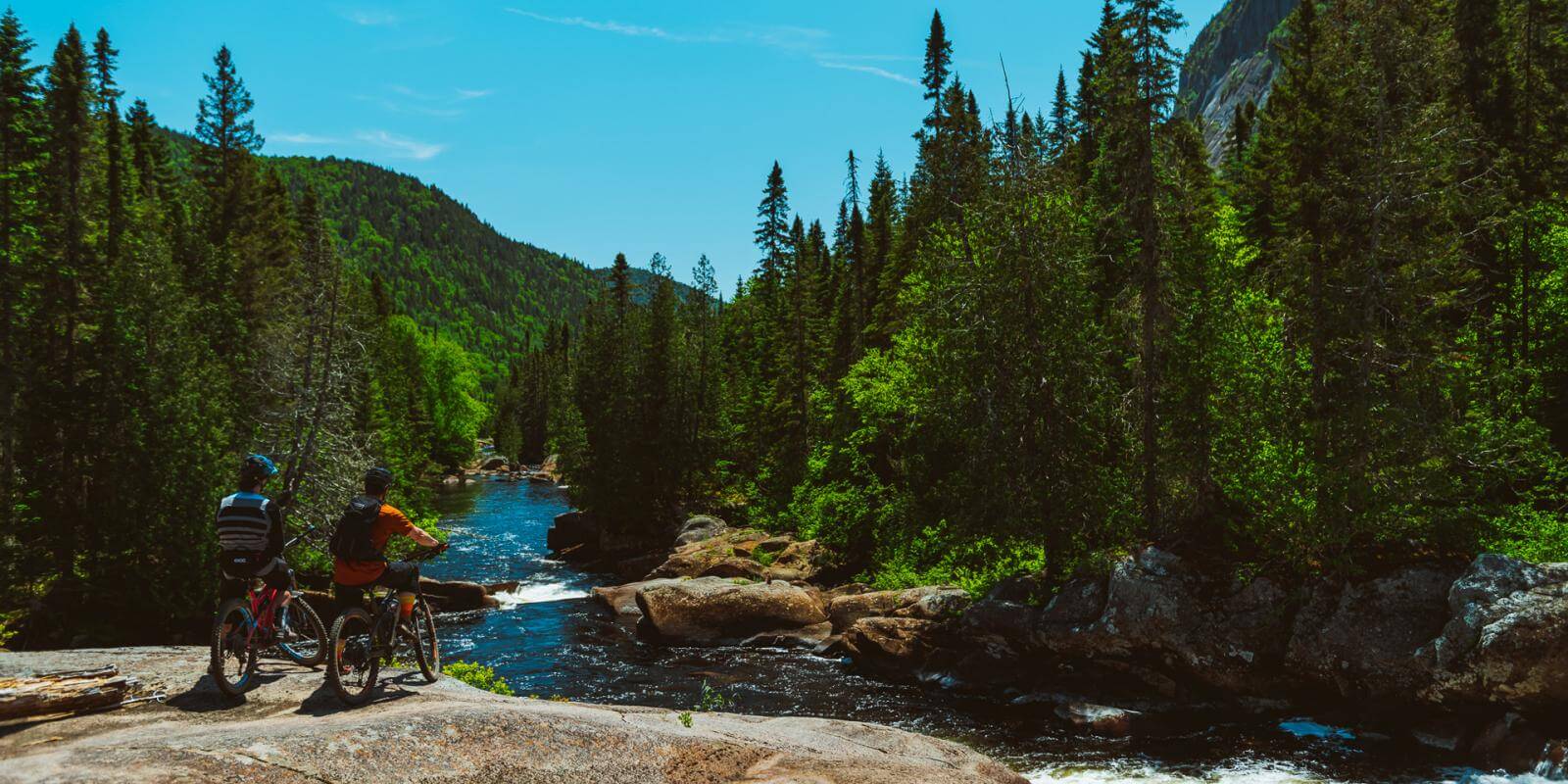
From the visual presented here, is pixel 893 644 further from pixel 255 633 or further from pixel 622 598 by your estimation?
pixel 255 633

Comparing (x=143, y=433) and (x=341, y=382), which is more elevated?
(x=341, y=382)

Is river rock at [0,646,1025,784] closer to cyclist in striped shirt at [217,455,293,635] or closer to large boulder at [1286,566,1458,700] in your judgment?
cyclist in striped shirt at [217,455,293,635]

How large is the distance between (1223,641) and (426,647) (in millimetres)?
15936

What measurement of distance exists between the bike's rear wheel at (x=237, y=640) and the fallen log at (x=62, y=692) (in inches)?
29.2

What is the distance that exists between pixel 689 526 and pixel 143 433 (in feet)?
78.7

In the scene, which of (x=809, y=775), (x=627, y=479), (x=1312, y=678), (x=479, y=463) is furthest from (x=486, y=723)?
(x=479, y=463)

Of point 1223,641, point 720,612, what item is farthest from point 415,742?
point 720,612

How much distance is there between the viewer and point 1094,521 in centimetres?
2147

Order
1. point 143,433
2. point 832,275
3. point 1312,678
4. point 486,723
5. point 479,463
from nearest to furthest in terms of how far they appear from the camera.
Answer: point 486,723 → point 1312,678 → point 143,433 → point 832,275 → point 479,463

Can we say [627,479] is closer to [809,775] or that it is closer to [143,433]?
[143,433]

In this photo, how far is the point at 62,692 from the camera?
7.43 metres

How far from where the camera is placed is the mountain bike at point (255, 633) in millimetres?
8383

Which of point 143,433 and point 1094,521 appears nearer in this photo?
point 1094,521

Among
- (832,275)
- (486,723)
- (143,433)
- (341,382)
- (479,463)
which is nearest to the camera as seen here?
(486,723)
